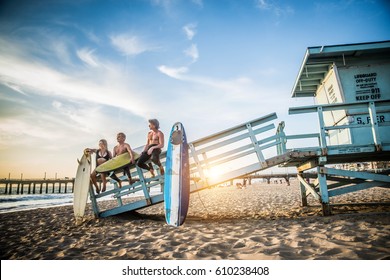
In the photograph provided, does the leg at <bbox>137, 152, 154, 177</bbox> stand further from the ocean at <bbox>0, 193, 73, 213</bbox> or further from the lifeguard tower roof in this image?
the ocean at <bbox>0, 193, 73, 213</bbox>

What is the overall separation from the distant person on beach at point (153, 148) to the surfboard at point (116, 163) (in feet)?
1.12

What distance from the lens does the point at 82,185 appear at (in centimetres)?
563

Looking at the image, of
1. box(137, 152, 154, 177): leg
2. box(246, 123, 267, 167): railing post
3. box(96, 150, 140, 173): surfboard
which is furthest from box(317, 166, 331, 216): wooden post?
box(96, 150, 140, 173): surfboard

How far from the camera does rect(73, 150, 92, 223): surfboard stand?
17.8 ft

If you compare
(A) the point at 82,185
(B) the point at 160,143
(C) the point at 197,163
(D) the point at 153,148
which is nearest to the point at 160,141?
(B) the point at 160,143

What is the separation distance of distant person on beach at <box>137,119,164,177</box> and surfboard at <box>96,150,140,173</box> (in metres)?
0.34

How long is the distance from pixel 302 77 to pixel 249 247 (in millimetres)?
6723

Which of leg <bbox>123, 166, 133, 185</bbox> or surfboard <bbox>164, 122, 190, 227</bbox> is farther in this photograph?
leg <bbox>123, 166, 133, 185</bbox>

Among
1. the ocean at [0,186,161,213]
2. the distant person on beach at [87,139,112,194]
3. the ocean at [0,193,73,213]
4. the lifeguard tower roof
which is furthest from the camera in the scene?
the ocean at [0,186,161,213]

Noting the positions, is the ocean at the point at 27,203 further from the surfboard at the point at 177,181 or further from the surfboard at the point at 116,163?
the surfboard at the point at 177,181
